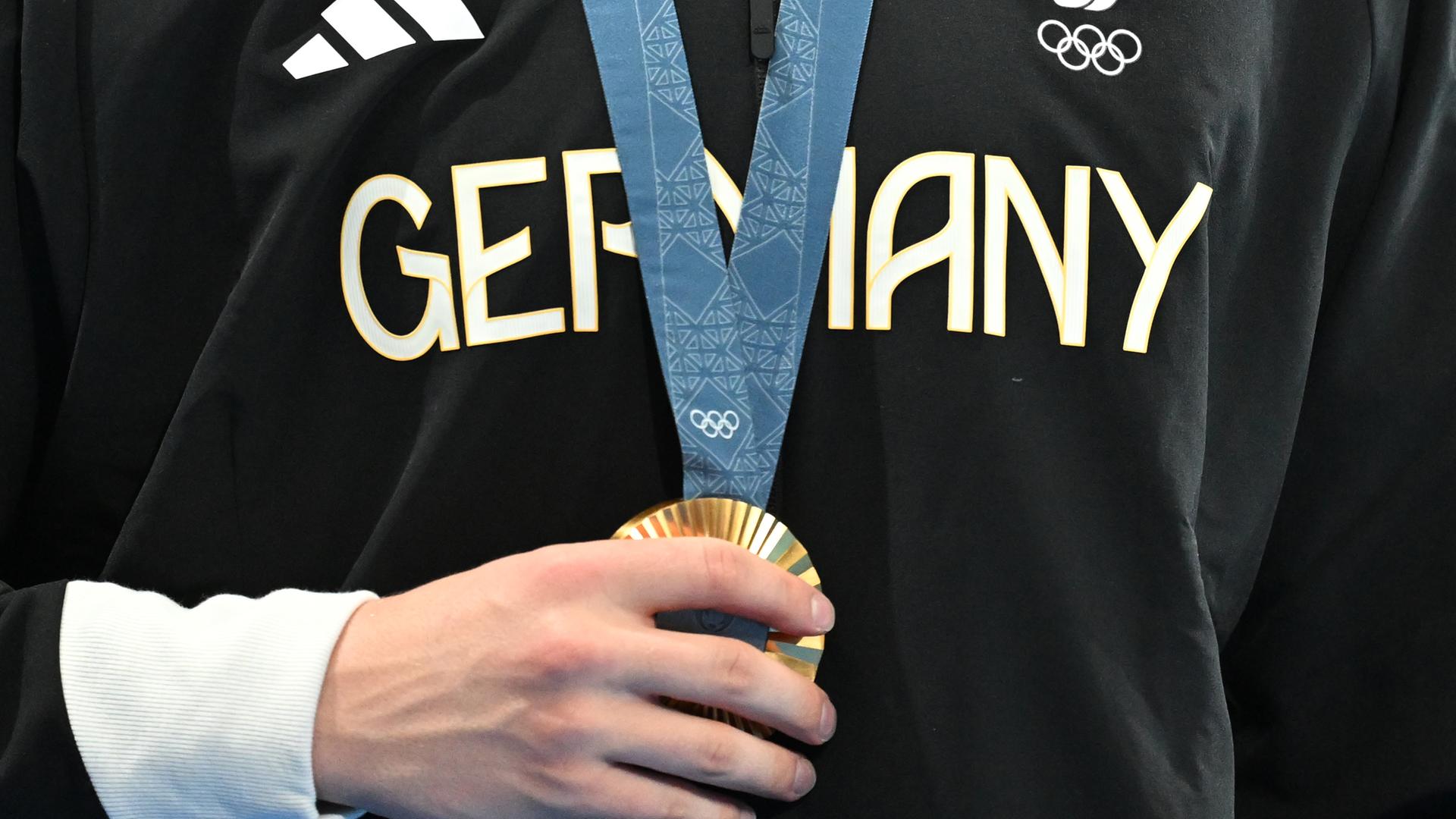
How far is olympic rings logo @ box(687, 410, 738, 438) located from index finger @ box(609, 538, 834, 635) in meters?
0.09

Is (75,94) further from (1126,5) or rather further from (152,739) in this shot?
(1126,5)

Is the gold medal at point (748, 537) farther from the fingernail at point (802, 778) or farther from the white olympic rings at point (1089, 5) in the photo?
the white olympic rings at point (1089, 5)

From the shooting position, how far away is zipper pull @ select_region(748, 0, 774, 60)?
0.86m

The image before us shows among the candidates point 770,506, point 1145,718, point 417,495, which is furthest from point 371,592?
point 1145,718

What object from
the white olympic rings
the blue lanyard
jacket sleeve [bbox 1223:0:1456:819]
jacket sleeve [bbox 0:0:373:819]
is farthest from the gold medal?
jacket sleeve [bbox 1223:0:1456:819]

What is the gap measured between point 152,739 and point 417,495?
0.72ft

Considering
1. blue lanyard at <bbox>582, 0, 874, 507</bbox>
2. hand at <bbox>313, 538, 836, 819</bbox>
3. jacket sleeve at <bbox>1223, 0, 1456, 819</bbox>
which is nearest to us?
hand at <bbox>313, 538, 836, 819</bbox>

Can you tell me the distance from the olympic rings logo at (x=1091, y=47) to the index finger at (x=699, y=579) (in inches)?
16.2

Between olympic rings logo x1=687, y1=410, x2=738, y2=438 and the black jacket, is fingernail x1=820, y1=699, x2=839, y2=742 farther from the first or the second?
olympic rings logo x1=687, y1=410, x2=738, y2=438

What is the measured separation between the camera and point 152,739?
0.76m

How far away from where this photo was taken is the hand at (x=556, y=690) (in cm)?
73

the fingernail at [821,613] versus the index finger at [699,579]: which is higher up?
the index finger at [699,579]

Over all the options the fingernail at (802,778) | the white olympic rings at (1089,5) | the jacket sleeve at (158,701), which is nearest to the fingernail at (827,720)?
the fingernail at (802,778)

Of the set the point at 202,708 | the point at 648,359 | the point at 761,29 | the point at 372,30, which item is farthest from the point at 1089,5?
the point at 202,708
